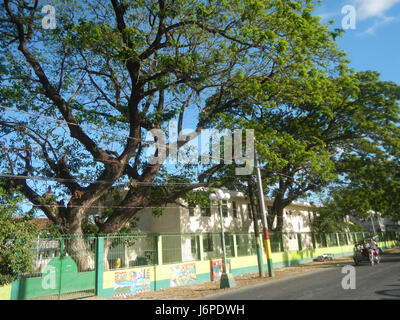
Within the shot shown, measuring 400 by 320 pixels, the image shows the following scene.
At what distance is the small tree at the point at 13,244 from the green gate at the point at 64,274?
161cm

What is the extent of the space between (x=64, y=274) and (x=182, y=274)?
18.4ft

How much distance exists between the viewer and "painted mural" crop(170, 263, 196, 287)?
46.5 ft

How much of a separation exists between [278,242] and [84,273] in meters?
14.6

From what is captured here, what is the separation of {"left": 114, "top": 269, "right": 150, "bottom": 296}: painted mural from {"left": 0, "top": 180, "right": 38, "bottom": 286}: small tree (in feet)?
13.5

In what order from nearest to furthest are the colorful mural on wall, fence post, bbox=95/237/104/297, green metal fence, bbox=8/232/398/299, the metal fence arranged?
1. green metal fence, bbox=8/232/398/299
2. the metal fence
3. fence post, bbox=95/237/104/297
4. the colorful mural on wall

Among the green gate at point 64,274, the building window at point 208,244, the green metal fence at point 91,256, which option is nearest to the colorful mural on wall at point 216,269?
the green metal fence at point 91,256

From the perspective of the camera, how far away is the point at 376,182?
23.1 m

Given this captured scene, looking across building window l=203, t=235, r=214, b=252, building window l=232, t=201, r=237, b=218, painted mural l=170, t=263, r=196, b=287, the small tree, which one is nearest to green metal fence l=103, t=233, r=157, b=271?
painted mural l=170, t=263, r=196, b=287

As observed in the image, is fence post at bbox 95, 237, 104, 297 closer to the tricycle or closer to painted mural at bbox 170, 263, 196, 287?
painted mural at bbox 170, 263, 196, 287

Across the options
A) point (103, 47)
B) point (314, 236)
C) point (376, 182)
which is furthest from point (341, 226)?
point (103, 47)

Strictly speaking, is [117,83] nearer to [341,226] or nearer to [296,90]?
[296,90]

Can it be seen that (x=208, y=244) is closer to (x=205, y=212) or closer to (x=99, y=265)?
(x=99, y=265)

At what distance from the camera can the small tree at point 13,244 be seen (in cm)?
805

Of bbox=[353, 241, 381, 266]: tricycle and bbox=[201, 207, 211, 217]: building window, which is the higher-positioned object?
bbox=[201, 207, 211, 217]: building window
